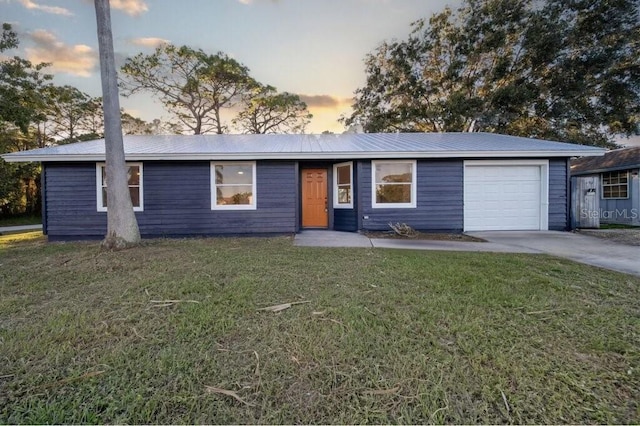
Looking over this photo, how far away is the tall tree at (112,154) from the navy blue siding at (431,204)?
629 centimetres

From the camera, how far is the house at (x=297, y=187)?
29.1 feet

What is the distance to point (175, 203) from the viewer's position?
9070 mm

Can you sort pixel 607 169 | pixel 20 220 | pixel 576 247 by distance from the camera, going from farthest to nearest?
pixel 20 220 → pixel 607 169 → pixel 576 247

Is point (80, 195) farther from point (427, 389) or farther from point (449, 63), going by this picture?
point (449, 63)

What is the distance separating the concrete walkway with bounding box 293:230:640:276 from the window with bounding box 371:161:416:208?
1.53m

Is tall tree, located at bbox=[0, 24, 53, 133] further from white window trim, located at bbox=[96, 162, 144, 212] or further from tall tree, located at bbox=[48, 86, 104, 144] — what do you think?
white window trim, located at bbox=[96, 162, 144, 212]

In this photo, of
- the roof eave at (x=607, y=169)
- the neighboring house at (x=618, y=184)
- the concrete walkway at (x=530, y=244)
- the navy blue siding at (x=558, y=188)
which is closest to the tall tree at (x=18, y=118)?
the concrete walkway at (x=530, y=244)

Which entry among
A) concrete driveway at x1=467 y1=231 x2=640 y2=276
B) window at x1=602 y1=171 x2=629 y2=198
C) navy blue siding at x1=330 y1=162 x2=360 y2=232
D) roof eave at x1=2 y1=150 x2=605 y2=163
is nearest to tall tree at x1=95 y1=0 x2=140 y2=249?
roof eave at x1=2 y1=150 x2=605 y2=163

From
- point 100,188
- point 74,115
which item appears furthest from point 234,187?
point 74,115

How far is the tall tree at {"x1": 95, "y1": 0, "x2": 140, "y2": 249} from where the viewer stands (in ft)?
20.6

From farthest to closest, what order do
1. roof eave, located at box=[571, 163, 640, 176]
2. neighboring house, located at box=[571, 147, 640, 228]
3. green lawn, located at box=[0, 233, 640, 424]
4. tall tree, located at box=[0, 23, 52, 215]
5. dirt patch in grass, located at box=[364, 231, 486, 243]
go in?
neighboring house, located at box=[571, 147, 640, 228], roof eave, located at box=[571, 163, 640, 176], tall tree, located at box=[0, 23, 52, 215], dirt patch in grass, located at box=[364, 231, 486, 243], green lawn, located at box=[0, 233, 640, 424]

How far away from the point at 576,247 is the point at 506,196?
2.96 metres

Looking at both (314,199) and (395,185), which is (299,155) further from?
(395,185)

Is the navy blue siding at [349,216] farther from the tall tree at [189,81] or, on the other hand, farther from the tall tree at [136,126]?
the tall tree at [136,126]
